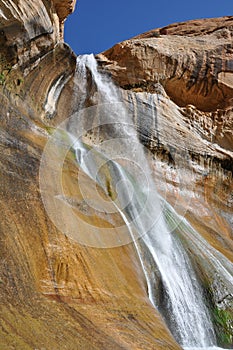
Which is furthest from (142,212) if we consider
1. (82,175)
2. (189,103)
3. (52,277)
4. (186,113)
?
(189,103)

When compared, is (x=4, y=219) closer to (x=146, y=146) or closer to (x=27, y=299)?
(x=27, y=299)

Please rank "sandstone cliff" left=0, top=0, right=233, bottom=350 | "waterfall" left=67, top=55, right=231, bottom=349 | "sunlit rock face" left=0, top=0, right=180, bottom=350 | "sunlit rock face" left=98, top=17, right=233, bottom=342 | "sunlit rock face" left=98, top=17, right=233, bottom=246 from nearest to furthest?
1. "sunlit rock face" left=0, top=0, right=180, bottom=350
2. "sandstone cliff" left=0, top=0, right=233, bottom=350
3. "waterfall" left=67, top=55, right=231, bottom=349
4. "sunlit rock face" left=98, top=17, right=233, bottom=342
5. "sunlit rock face" left=98, top=17, right=233, bottom=246

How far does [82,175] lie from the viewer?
36.4ft

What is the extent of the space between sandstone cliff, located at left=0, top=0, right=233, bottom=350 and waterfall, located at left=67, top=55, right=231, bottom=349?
0.80m

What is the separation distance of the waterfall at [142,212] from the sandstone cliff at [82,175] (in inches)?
31.6

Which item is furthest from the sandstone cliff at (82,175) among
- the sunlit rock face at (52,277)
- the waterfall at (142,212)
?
the waterfall at (142,212)

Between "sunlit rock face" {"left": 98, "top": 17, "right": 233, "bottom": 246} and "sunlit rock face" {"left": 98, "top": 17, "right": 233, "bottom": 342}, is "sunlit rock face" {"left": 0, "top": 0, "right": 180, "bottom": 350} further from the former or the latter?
"sunlit rock face" {"left": 98, "top": 17, "right": 233, "bottom": 246}

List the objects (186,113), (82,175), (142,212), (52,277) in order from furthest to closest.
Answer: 1. (186,113)
2. (142,212)
3. (82,175)
4. (52,277)

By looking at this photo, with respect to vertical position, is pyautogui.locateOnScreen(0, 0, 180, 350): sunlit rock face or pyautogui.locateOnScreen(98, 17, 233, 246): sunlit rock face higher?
pyautogui.locateOnScreen(98, 17, 233, 246): sunlit rock face

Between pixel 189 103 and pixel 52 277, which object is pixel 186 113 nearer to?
pixel 189 103

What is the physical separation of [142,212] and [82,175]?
9.19 feet

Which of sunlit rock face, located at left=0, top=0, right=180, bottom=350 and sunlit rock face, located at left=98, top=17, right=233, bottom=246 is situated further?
sunlit rock face, located at left=98, top=17, right=233, bottom=246

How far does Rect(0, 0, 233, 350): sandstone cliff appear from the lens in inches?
261

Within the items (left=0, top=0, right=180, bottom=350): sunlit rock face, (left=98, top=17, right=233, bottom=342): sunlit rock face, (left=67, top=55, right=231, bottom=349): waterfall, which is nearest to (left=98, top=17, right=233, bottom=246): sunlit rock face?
(left=98, top=17, right=233, bottom=342): sunlit rock face
